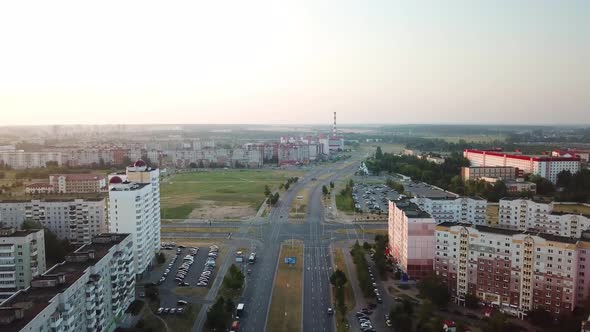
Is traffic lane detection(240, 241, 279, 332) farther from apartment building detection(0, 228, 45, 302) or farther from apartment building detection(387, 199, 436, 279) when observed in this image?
apartment building detection(0, 228, 45, 302)

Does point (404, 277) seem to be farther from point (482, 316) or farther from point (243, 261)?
point (243, 261)

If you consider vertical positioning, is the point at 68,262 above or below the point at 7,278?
above

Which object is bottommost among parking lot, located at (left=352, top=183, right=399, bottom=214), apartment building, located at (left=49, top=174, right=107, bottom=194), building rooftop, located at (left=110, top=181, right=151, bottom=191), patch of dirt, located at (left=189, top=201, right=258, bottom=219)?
patch of dirt, located at (left=189, top=201, right=258, bottom=219)

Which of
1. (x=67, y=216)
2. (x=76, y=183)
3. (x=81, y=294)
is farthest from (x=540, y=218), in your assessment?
(x=76, y=183)

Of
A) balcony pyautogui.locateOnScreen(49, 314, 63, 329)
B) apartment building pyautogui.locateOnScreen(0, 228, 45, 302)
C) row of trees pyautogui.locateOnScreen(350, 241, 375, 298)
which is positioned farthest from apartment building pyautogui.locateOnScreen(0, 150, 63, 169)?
balcony pyautogui.locateOnScreen(49, 314, 63, 329)

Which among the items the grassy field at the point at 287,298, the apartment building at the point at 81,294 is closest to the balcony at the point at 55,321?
the apartment building at the point at 81,294

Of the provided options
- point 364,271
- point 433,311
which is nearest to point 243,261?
point 364,271
